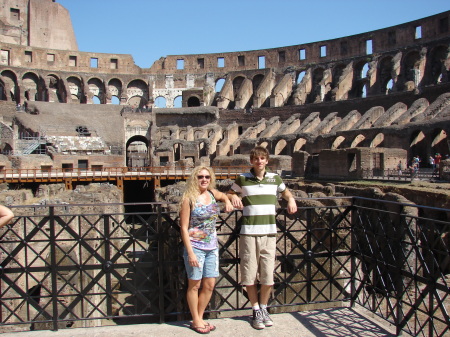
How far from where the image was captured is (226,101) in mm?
49000

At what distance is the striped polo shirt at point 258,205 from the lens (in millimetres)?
4312

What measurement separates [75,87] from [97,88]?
252 centimetres

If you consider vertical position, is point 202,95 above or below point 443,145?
above

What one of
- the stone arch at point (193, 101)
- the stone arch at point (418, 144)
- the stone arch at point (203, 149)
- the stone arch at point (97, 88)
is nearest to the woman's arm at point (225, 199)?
the stone arch at point (418, 144)

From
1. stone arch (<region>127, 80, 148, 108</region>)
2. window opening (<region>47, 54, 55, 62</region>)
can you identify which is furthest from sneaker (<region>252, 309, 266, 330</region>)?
window opening (<region>47, 54, 55, 62</region>)

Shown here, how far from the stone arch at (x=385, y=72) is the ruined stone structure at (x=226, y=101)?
4.0 inches

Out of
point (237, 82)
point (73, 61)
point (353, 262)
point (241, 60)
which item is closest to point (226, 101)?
point (237, 82)

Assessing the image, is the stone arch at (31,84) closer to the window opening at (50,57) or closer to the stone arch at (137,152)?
the window opening at (50,57)

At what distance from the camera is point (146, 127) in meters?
43.2

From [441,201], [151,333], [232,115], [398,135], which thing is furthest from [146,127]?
[151,333]

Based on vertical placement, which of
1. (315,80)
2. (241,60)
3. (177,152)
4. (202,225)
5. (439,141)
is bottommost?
(202,225)

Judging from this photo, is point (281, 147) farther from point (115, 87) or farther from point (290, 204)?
point (290, 204)

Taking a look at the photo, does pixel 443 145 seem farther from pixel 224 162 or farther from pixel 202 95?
pixel 202 95

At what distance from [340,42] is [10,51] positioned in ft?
121
